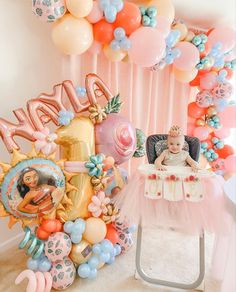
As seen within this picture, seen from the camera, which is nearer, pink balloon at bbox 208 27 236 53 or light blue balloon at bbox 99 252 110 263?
light blue balloon at bbox 99 252 110 263

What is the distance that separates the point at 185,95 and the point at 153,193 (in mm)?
1469

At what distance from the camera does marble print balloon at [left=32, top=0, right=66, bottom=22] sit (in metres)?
1.87

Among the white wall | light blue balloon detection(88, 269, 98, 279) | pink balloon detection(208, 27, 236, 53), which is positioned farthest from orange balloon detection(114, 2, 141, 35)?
light blue balloon detection(88, 269, 98, 279)

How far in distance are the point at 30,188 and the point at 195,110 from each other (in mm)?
1834

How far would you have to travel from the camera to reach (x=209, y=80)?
283 cm

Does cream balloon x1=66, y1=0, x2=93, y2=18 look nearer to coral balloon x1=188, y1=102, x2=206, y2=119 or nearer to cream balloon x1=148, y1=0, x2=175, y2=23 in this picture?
cream balloon x1=148, y1=0, x2=175, y2=23

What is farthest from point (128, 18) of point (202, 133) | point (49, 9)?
point (202, 133)

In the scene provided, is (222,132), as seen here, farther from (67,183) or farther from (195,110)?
(67,183)

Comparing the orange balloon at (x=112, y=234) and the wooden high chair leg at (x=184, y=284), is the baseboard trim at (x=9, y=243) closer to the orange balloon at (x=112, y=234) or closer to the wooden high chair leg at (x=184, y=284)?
the orange balloon at (x=112, y=234)

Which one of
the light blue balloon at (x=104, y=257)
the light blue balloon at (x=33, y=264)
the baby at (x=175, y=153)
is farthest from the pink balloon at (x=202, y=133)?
the light blue balloon at (x=33, y=264)

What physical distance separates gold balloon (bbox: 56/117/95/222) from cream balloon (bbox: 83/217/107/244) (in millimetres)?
63

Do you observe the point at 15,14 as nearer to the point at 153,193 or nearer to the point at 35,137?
the point at 35,137

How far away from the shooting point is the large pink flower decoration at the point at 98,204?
6.54ft

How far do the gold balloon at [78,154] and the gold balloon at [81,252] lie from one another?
0.17 m
